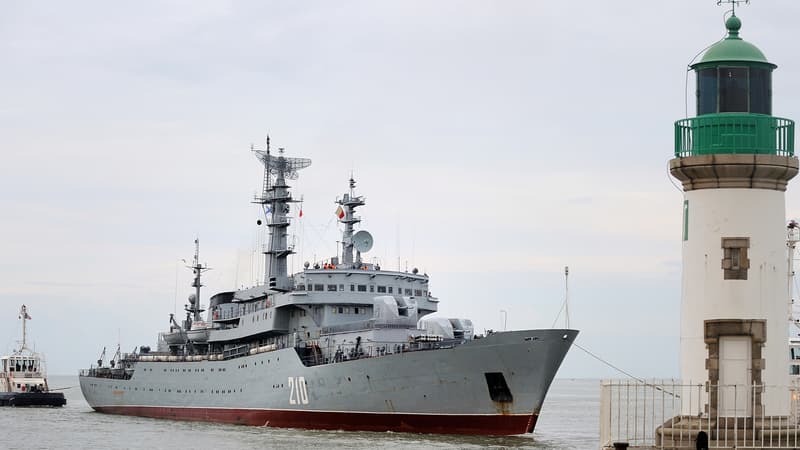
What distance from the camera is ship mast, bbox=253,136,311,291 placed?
65.5m

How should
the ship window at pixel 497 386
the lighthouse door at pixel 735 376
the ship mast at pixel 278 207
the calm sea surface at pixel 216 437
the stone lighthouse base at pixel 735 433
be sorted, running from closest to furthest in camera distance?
the stone lighthouse base at pixel 735 433, the lighthouse door at pixel 735 376, the calm sea surface at pixel 216 437, the ship window at pixel 497 386, the ship mast at pixel 278 207

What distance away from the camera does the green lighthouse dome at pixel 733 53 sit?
17969 mm

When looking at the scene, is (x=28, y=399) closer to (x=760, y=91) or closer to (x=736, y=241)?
(x=736, y=241)

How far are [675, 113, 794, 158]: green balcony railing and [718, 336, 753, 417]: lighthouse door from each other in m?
2.91

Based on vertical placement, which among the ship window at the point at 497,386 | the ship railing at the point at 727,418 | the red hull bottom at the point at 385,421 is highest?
the ship railing at the point at 727,418

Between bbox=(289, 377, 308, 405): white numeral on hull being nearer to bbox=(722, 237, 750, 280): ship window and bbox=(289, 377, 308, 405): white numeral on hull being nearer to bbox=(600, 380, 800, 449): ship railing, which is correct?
bbox=(600, 380, 800, 449): ship railing

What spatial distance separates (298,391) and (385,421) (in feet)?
19.0

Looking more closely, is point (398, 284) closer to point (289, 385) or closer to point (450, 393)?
point (289, 385)

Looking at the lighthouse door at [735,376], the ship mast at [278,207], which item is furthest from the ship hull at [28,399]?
the lighthouse door at [735,376]

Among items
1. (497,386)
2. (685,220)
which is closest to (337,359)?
(497,386)

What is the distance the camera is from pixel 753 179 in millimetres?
17688

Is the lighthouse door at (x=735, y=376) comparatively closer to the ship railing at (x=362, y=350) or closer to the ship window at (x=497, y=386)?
the ship window at (x=497, y=386)

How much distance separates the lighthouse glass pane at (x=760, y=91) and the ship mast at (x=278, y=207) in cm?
4858

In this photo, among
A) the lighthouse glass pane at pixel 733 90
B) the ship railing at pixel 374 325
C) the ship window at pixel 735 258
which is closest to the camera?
the ship window at pixel 735 258
